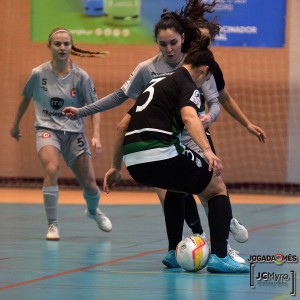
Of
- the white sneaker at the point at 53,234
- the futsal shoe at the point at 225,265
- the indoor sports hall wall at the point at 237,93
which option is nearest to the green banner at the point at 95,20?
the indoor sports hall wall at the point at 237,93

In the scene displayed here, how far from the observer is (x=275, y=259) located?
301 inches

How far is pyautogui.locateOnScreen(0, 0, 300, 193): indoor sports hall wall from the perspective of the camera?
15734mm

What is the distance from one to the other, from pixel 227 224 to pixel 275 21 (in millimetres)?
9001

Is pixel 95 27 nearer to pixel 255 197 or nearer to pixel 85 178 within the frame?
pixel 255 197

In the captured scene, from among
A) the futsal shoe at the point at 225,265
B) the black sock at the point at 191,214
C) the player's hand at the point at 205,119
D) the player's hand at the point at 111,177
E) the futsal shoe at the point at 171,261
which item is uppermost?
the player's hand at the point at 205,119

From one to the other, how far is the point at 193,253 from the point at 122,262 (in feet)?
2.94

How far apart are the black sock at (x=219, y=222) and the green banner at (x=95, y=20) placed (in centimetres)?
927

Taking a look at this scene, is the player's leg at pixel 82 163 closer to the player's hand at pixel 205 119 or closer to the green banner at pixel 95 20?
the player's hand at pixel 205 119

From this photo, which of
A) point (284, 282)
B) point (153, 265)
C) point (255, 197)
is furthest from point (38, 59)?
point (284, 282)

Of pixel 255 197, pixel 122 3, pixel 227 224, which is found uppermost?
pixel 122 3

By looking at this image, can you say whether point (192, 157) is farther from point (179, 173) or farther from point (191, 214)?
point (191, 214)

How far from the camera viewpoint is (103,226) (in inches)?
387

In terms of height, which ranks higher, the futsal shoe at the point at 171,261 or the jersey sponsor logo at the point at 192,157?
the jersey sponsor logo at the point at 192,157

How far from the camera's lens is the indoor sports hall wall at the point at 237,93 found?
15.7 metres
